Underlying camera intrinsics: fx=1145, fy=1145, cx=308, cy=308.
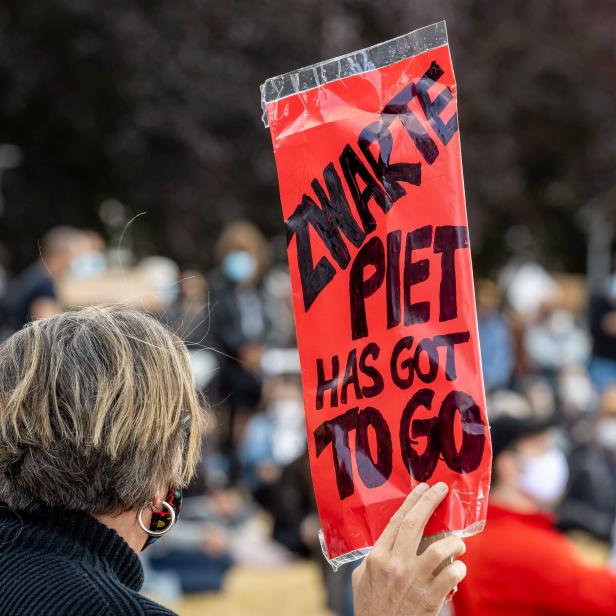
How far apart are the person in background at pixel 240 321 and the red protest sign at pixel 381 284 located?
19.1 feet

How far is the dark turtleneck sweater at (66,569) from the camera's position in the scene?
1.62 metres

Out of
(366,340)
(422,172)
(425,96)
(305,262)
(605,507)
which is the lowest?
(605,507)

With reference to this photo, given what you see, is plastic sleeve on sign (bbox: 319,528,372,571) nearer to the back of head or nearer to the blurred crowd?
the back of head

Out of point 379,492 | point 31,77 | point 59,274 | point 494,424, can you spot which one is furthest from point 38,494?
point 31,77

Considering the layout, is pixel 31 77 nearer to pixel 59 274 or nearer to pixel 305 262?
pixel 59 274

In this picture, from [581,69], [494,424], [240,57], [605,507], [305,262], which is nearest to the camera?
[305,262]

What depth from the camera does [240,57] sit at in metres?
14.2

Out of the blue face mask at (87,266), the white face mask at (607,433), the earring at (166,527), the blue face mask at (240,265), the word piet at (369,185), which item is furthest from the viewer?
the blue face mask at (240,265)

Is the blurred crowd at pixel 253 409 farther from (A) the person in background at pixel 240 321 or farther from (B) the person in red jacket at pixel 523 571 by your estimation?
(B) the person in red jacket at pixel 523 571

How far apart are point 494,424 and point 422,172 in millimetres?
2134

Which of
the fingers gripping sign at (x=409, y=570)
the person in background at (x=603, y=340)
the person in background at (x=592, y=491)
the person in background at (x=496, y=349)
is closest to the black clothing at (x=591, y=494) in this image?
the person in background at (x=592, y=491)

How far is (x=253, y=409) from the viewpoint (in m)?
8.43

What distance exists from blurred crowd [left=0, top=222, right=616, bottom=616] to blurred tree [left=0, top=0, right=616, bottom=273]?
5.20 m

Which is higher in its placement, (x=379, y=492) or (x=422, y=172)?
(x=422, y=172)
